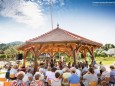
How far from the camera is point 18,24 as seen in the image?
66062 millimetres

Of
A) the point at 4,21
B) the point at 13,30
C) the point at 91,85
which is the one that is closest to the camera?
the point at 91,85

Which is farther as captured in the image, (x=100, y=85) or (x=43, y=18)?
(x=43, y=18)

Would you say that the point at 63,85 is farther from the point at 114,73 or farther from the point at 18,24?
the point at 18,24

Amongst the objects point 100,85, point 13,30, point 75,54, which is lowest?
point 100,85

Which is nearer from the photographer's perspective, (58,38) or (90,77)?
(90,77)

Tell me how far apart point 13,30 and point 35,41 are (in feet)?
206

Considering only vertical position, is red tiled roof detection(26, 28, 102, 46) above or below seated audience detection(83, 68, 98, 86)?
above

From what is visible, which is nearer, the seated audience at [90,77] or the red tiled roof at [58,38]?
the seated audience at [90,77]

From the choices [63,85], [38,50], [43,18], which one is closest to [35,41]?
[38,50]

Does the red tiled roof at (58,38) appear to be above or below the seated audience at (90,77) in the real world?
above

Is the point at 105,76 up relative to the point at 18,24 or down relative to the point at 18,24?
down

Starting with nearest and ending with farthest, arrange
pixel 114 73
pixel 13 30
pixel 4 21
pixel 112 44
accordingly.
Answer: pixel 114 73 < pixel 13 30 < pixel 4 21 < pixel 112 44

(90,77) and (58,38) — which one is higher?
(58,38)

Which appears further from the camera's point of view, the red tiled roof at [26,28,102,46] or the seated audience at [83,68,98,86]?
the red tiled roof at [26,28,102,46]
